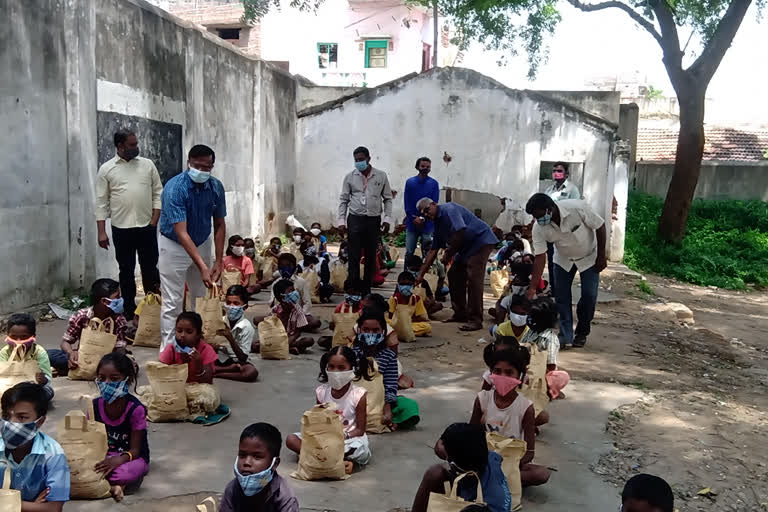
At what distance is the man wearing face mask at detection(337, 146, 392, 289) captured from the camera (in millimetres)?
8453

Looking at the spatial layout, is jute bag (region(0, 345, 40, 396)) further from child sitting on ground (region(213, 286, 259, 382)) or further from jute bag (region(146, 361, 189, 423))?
child sitting on ground (region(213, 286, 259, 382))

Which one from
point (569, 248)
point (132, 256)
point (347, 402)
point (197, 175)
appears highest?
point (197, 175)

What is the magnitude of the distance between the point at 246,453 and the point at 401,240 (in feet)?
42.9

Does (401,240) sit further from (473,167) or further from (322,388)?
(322,388)

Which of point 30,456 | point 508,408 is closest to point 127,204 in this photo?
point 30,456

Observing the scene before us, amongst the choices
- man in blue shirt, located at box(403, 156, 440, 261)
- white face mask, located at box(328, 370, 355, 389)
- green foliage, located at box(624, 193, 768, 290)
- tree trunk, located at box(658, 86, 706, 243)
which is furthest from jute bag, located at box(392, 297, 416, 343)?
tree trunk, located at box(658, 86, 706, 243)

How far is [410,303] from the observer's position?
302 inches

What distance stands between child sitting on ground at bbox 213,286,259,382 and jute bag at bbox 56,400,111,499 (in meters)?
2.02

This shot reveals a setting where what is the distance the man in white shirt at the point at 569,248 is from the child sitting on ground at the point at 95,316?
3365 mm

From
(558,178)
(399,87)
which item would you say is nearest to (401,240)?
(399,87)

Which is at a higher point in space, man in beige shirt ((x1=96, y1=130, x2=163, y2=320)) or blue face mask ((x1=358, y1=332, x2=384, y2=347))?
man in beige shirt ((x1=96, y1=130, x2=163, y2=320))

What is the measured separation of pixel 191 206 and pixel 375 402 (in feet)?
7.09

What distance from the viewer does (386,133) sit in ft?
54.0

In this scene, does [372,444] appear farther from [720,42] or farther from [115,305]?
[720,42]
